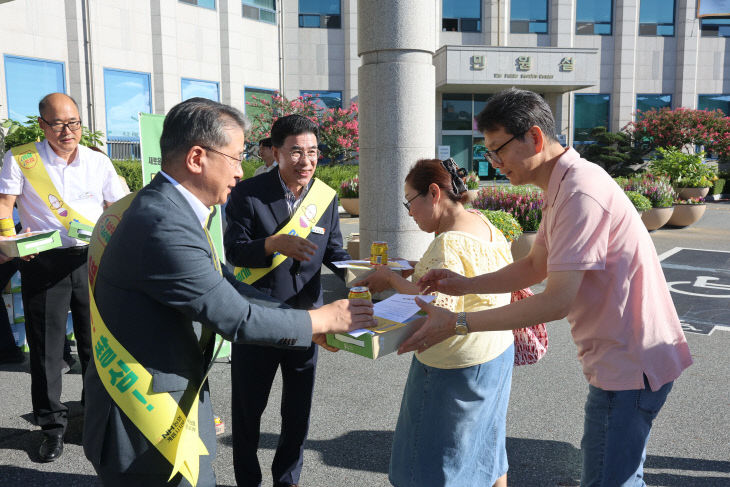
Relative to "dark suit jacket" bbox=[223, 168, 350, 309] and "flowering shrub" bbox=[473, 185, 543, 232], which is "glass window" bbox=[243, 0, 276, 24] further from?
"dark suit jacket" bbox=[223, 168, 350, 309]

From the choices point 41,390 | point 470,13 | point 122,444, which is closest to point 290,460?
point 122,444

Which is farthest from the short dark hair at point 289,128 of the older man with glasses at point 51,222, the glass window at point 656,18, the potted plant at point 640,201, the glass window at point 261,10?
the glass window at point 656,18

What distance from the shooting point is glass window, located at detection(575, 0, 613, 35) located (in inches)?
1226

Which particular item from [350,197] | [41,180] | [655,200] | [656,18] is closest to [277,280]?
[41,180]

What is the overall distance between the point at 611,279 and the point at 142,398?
1.65 metres

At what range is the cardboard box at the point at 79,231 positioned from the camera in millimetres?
4094

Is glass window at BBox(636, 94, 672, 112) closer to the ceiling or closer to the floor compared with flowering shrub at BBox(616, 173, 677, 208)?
closer to the ceiling

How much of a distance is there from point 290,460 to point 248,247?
126cm

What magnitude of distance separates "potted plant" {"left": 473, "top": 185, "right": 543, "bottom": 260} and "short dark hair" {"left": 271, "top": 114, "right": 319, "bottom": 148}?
22.1 feet

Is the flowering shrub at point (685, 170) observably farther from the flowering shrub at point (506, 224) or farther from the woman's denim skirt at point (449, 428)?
the woman's denim skirt at point (449, 428)

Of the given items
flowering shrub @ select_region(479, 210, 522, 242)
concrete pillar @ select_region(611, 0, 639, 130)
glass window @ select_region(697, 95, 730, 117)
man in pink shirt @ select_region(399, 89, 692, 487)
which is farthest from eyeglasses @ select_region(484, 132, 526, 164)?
glass window @ select_region(697, 95, 730, 117)

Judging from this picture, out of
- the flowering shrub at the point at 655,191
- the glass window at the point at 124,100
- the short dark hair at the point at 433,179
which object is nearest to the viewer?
the short dark hair at the point at 433,179

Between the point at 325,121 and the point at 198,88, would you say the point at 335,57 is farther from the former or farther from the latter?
the point at 198,88

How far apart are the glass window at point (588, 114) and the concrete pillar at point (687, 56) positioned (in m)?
3.87
